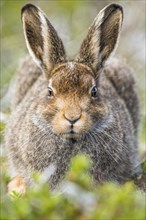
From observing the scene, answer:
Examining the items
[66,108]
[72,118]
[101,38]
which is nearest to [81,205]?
[72,118]

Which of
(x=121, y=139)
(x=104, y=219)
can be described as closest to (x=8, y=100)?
(x=121, y=139)

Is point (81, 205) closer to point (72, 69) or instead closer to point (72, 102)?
point (72, 102)

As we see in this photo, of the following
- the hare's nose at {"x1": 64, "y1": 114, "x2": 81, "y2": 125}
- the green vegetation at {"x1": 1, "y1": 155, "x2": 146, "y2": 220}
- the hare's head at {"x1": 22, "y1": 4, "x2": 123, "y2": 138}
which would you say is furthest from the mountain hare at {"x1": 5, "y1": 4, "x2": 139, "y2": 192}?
the green vegetation at {"x1": 1, "y1": 155, "x2": 146, "y2": 220}

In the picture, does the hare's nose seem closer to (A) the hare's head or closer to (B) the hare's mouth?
(A) the hare's head

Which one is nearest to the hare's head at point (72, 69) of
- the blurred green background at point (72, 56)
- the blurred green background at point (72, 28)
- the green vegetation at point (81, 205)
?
the blurred green background at point (72, 56)

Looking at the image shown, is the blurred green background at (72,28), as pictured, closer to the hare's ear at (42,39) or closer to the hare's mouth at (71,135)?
the hare's ear at (42,39)

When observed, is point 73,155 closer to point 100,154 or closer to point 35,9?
point 100,154
